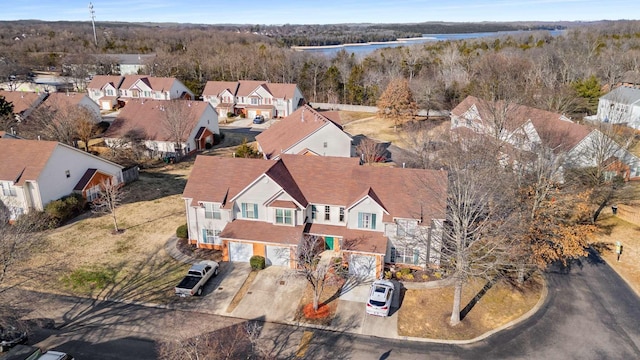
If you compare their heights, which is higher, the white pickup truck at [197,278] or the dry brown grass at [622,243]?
the white pickup truck at [197,278]

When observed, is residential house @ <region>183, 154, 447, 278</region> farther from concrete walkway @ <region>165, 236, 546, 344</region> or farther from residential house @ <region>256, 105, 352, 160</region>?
residential house @ <region>256, 105, 352, 160</region>

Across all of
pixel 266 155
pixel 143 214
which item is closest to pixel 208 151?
pixel 266 155

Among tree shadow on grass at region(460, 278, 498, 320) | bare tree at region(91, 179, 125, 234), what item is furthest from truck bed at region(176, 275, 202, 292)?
tree shadow on grass at region(460, 278, 498, 320)

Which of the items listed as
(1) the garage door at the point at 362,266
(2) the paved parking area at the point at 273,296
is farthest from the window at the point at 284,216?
(1) the garage door at the point at 362,266

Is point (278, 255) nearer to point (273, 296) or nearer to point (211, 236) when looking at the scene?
point (273, 296)

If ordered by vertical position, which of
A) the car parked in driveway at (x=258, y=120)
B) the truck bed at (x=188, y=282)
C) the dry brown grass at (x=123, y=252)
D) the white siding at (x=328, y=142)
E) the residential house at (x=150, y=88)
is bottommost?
the dry brown grass at (x=123, y=252)

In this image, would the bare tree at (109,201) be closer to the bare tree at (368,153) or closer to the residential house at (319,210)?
the residential house at (319,210)

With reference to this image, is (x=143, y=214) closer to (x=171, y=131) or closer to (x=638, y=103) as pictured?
(x=171, y=131)
